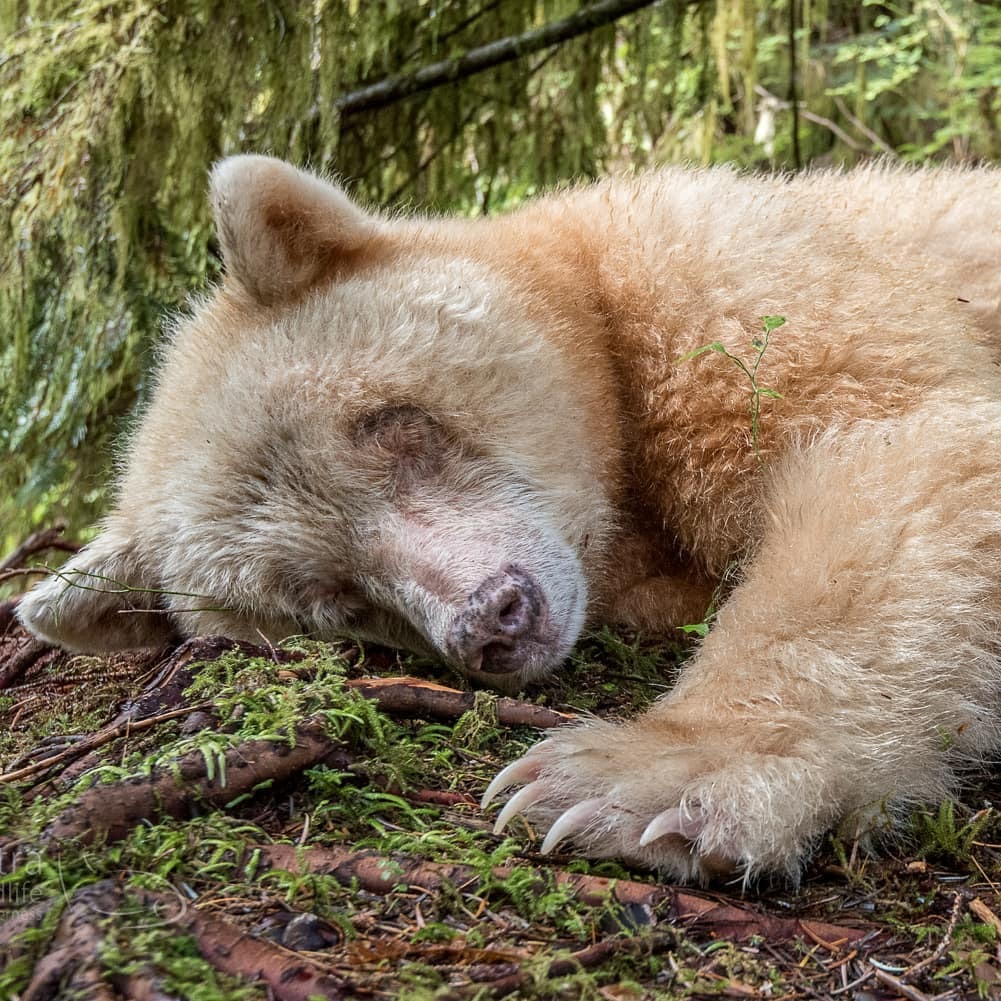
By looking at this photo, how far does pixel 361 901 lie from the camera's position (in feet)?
6.30

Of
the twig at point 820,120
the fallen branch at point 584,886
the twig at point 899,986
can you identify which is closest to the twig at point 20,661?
the fallen branch at point 584,886

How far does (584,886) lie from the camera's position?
2.01 metres

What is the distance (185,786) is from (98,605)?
5.25 ft

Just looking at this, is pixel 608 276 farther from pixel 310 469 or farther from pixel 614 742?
pixel 614 742

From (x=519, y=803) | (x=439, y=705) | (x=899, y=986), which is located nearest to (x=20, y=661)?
(x=439, y=705)

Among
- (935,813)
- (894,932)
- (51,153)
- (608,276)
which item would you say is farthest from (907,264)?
(51,153)

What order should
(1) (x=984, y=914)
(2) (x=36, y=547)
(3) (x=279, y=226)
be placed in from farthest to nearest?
(2) (x=36, y=547)
(3) (x=279, y=226)
(1) (x=984, y=914)

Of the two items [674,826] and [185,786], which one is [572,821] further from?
[185,786]

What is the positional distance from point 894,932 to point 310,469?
6.65 feet

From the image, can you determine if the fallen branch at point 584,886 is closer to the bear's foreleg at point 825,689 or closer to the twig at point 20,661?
the bear's foreleg at point 825,689

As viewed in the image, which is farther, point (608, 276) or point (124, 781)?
point (608, 276)

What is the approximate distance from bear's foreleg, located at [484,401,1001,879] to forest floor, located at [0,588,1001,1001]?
0.33 ft

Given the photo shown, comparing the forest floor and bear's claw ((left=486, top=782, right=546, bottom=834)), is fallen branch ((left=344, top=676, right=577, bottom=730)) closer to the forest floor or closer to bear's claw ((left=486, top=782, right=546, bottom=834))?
the forest floor

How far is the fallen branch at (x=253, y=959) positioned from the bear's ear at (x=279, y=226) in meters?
2.18
